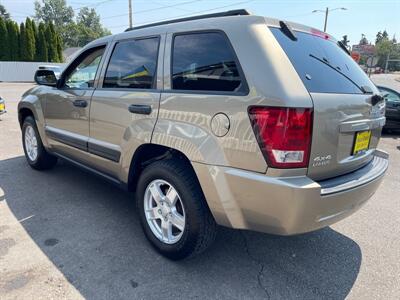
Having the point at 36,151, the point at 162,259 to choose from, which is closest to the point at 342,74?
the point at 162,259

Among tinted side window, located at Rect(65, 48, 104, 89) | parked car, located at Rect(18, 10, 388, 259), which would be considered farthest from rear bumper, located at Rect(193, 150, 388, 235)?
tinted side window, located at Rect(65, 48, 104, 89)

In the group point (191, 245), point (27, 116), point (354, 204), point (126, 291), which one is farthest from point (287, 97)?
point (27, 116)

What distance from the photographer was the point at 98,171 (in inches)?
140

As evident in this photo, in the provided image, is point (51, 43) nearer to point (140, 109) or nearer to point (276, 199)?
point (140, 109)

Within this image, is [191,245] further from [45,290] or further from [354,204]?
[354,204]

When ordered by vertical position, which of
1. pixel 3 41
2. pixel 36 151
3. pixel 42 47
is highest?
pixel 3 41

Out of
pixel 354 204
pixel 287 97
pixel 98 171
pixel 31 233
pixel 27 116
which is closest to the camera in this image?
pixel 287 97

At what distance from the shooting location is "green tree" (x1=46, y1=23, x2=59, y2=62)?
31.3 meters

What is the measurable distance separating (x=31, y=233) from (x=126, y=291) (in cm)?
133

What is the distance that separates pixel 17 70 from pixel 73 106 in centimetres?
3008

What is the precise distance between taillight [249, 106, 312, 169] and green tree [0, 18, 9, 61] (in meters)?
33.0

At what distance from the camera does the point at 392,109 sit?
916 cm

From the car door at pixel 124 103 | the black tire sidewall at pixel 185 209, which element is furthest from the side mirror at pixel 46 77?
the black tire sidewall at pixel 185 209

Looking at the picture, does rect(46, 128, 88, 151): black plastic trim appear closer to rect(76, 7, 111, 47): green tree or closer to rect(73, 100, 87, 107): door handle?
rect(73, 100, 87, 107): door handle
